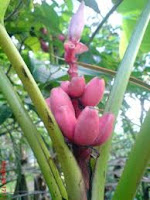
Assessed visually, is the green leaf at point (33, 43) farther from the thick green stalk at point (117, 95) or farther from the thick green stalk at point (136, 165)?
the thick green stalk at point (136, 165)

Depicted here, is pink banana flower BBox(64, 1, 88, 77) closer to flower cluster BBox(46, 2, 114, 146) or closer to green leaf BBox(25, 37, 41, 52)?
flower cluster BBox(46, 2, 114, 146)

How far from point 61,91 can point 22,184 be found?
60cm

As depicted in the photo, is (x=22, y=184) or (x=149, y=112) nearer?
(x=149, y=112)

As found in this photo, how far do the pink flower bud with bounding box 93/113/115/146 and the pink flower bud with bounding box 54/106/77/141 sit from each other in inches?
1.5

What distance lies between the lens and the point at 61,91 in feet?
1.55

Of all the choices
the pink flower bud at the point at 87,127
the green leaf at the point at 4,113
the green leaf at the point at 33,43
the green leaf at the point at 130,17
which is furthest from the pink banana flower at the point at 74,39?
the green leaf at the point at 33,43

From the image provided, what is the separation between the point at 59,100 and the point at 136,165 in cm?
14

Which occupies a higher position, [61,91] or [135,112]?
[61,91]

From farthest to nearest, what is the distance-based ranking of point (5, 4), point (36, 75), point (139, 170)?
point (36, 75) < point (5, 4) < point (139, 170)

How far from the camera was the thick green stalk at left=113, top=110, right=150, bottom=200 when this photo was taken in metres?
0.42

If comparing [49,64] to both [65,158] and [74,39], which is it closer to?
[74,39]

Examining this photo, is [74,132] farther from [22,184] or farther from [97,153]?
[22,184]

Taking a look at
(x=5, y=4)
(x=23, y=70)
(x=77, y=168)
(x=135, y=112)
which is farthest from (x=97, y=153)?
(x=135, y=112)

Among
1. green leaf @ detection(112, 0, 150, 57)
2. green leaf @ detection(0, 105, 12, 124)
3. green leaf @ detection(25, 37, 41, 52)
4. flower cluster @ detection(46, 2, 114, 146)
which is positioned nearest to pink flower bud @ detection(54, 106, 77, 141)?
flower cluster @ detection(46, 2, 114, 146)
